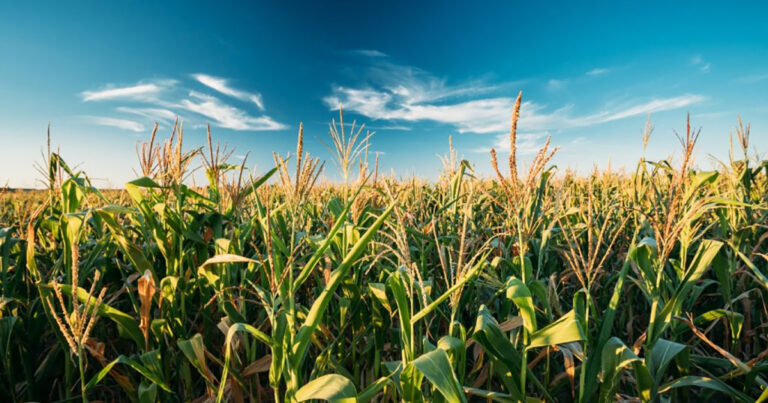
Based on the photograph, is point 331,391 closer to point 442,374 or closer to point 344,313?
point 442,374

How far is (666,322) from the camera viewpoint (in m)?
1.32

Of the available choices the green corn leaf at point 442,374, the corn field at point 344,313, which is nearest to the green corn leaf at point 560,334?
the corn field at point 344,313

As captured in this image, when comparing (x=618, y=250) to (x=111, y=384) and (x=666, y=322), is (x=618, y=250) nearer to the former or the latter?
(x=666, y=322)

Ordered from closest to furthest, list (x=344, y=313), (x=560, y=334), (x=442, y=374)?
(x=442, y=374)
(x=560, y=334)
(x=344, y=313)

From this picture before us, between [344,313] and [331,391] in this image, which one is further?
[344,313]

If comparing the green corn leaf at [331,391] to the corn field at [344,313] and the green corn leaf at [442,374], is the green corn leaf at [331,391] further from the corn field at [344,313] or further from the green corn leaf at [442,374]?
the green corn leaf at [442,374]

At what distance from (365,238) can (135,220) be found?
148 centimetres

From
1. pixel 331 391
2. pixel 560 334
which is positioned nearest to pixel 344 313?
pixel 331 391

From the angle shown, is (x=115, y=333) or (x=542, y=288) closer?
(x=542, y=288)

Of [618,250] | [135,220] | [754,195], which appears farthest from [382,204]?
[754,195]

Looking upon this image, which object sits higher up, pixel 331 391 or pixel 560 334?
pixel 560 334

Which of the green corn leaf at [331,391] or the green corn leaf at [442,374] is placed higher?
the green corn leaf at [442,374]

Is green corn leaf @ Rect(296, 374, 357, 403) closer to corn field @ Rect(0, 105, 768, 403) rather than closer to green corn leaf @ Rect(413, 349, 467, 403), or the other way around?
corn field @ Rect(0, 105, 768, 403)

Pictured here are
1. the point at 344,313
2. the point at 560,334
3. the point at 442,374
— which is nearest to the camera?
the point at 442,374
